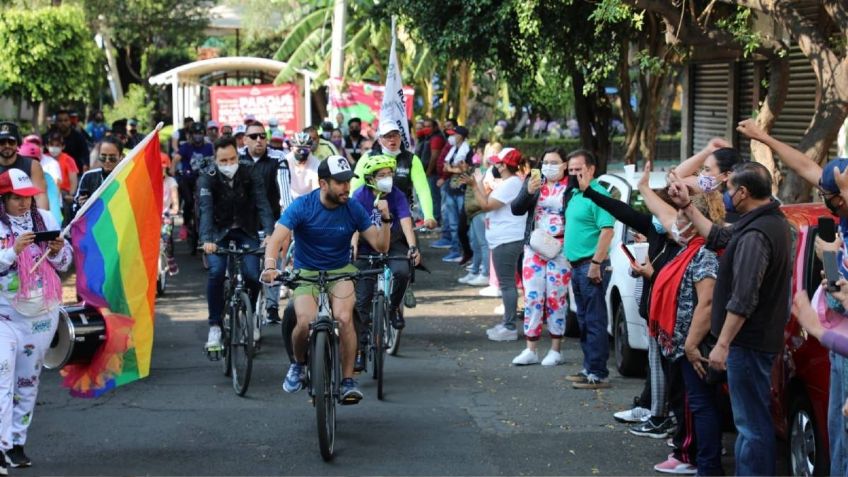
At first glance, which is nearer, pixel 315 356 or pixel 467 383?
pixel 315 356

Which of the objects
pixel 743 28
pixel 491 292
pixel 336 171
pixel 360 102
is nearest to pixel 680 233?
pixel 336 171

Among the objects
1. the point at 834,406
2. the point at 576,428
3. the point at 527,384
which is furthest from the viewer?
the point at 527,384

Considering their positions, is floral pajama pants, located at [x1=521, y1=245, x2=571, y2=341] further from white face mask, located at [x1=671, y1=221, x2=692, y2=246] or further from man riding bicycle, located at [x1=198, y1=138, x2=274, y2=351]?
white face mask, located at [x1=671, y1=221, x2=692, y2=246]

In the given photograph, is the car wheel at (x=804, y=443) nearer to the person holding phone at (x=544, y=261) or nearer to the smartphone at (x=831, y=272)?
the smartphone at (x=831, y=272)

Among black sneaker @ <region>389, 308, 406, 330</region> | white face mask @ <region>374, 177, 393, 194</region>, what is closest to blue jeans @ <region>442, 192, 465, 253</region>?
black sneaker @ <region>389, 308, 406, 330</region>

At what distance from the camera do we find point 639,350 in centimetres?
1088

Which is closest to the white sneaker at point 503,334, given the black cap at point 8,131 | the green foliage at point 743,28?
the green foliage at point 743,28

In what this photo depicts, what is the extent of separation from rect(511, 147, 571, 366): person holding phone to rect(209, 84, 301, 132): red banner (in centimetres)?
2115

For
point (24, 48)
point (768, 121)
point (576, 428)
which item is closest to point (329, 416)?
point (576, 428)

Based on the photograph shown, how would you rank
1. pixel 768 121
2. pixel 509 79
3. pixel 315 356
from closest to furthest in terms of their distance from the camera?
1. pixel 315 356
2. pixel 768 121
3. pixel 509 79

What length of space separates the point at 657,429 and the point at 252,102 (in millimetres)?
24219

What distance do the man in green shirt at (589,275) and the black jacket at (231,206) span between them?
2.59 m

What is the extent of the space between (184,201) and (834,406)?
1644cm

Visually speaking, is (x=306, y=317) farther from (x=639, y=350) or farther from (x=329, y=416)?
(x=639, y=350)
